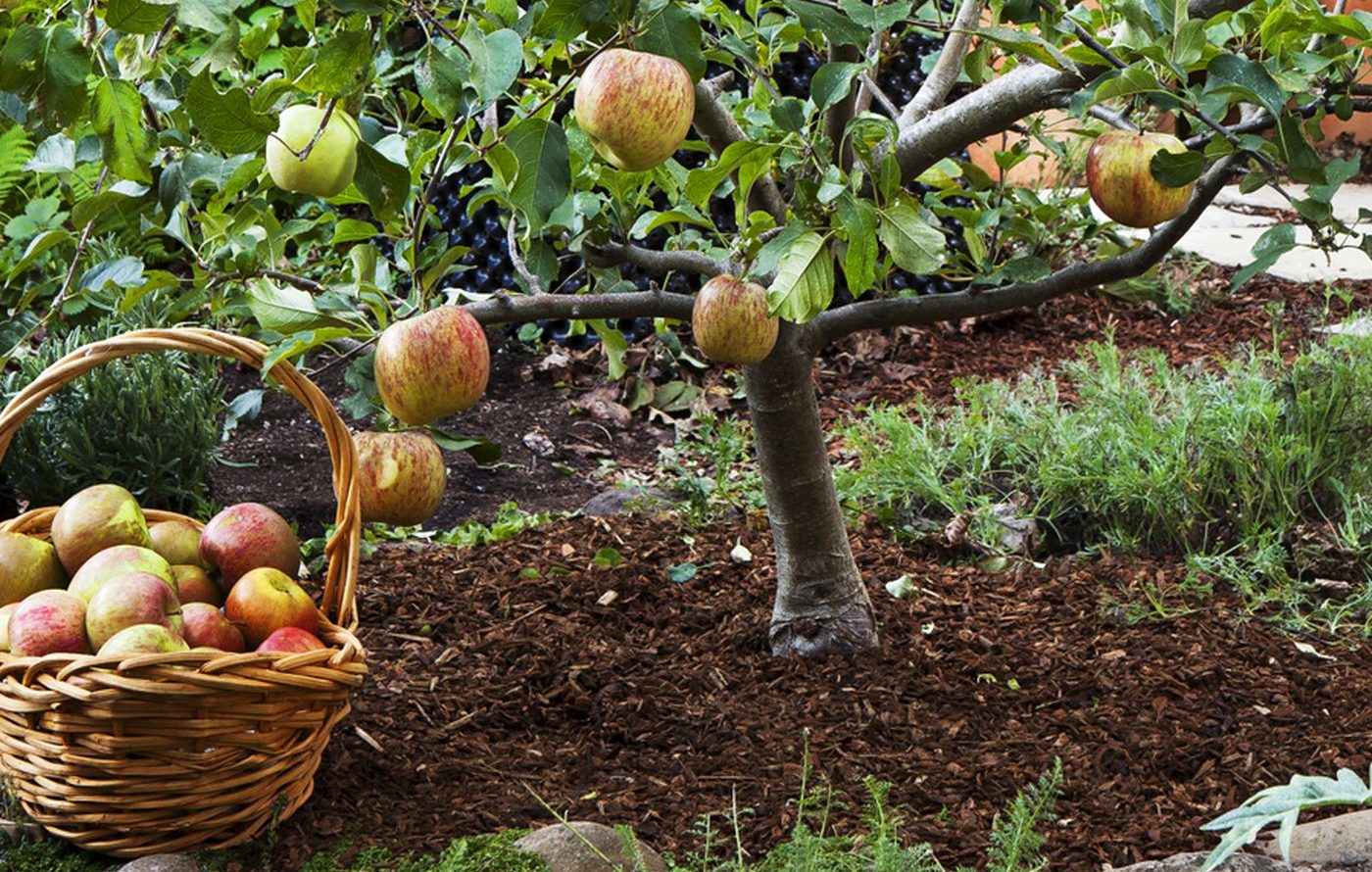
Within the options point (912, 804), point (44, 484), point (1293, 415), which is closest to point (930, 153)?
point (912, 804)

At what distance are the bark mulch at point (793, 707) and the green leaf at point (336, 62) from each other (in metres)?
1.27

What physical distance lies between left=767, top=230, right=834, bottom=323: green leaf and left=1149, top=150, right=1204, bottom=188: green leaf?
42cm

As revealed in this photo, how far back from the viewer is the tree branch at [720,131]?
2258mm

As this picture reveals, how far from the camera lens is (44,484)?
12.0 feet

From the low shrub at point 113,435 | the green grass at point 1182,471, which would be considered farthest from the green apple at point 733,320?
the low shrub at point 113,435

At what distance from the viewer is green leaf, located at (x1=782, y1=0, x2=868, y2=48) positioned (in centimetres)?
160

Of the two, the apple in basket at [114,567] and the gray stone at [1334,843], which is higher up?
the apple in basket at [114,567]

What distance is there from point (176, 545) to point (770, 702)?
3.80 feet

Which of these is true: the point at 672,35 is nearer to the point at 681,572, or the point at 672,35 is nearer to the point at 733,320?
the point at 733,320

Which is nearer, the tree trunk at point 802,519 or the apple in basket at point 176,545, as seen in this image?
the apple in basket at point 176,545

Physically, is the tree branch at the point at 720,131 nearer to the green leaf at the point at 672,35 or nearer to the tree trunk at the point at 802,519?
the tree trunk at the point at 802,519

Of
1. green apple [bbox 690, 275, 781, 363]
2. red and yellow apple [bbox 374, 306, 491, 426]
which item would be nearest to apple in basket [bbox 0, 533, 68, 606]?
red and yellow apple [bbox 374, 306, 491, 426]

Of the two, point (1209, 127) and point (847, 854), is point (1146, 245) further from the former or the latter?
point (847, 854)

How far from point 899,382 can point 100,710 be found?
160 inches
